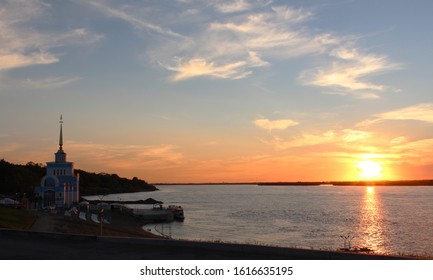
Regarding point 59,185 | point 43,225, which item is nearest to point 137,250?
point 43,225

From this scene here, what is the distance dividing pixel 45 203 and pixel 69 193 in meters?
6.66

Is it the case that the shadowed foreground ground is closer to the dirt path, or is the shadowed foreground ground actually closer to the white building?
the dirt path

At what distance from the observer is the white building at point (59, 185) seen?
94.5 metres

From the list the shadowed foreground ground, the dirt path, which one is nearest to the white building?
the dirt path

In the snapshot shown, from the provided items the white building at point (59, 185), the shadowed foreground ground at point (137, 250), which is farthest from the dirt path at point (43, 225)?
the shadowed foreground ground at point (137, 250)

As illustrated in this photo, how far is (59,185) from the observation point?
315 feet

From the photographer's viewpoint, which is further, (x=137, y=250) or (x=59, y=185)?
(x=59, y=185)

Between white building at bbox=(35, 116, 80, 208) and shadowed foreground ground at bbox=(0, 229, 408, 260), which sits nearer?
shadowed foreground ground at bbox=(0, 229, 408, 260)

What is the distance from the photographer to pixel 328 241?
232 feet

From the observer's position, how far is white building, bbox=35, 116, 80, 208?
3720 inches

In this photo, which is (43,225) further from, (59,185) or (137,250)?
(137,250)

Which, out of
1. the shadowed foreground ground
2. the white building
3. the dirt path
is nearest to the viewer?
the shadowed foreground ground

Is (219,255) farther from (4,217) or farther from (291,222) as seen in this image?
(291,222)

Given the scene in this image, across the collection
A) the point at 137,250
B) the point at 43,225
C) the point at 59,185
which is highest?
the point at 59,185
